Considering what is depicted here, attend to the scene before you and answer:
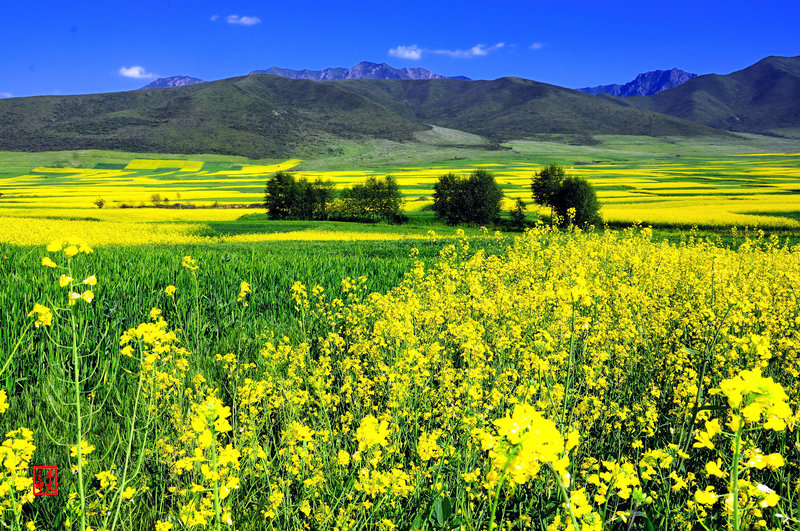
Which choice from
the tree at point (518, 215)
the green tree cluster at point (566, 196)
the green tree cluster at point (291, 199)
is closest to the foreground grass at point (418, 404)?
the green tree cluster at point (566, 196)

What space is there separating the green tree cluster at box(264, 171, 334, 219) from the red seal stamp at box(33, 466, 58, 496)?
4659 centimetres

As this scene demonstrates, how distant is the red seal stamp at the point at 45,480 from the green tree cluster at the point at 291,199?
153ft

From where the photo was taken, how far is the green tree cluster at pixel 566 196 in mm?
41312

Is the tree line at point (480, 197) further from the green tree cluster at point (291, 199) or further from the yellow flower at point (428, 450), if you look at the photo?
the yellow flower at point (428, 450)

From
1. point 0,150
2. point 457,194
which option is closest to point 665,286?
point 457,194

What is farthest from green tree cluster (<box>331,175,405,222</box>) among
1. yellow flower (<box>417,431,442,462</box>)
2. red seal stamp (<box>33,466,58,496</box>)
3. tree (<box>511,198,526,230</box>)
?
yellow flower (<box>417,431,442,462</box>)

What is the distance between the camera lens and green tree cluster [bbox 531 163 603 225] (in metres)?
41.3

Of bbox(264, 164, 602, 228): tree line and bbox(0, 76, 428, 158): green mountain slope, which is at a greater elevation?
bbox(0, 76, 428, 158): green mountain slope

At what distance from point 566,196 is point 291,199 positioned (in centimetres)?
2862

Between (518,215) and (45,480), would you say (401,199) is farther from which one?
(45,480)

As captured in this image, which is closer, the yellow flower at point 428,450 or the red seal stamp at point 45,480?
the yellow flower at point 428,450

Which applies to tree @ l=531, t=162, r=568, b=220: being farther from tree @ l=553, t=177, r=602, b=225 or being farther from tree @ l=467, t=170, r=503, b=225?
tree @ l=467, t=170, r=503, b=225

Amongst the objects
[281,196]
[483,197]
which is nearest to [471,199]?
[483,197]

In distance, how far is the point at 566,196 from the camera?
4394 cm
